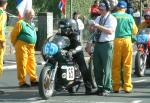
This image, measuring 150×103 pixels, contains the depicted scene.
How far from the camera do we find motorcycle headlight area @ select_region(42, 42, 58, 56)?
12406mm

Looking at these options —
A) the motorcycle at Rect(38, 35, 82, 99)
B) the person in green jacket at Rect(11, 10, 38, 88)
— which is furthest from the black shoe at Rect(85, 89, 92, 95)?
the person in green jacket at Rect(11, 10, 38, 88)

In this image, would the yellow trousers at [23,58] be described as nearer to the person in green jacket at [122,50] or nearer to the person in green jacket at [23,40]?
the person in green jacket at [23,40]

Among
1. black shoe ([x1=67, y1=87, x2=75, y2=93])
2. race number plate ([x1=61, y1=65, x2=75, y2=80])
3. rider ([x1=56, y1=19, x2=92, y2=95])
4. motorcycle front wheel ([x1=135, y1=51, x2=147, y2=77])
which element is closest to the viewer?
race number plate ([x1=61, y1=65, x2=75, y2=80])

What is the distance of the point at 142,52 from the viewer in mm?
17047

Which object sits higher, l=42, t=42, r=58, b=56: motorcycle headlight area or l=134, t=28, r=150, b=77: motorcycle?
l=42, t=42, r=58, b=56: motorcycle headlight area

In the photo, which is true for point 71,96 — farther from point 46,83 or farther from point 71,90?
point 46,83

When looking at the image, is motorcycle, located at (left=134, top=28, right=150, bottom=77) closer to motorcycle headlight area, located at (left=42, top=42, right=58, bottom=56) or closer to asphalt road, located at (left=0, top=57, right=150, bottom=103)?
asphalt road, located at (left=0, top=57, right=150, bottom=103)

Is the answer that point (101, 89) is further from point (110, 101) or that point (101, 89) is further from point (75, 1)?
point (75, 1)

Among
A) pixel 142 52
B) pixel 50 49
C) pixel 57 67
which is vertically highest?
pixel 50 49

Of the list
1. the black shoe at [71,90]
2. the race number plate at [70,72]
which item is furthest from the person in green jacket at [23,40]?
the race number plate at [70,72]

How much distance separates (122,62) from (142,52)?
11.5 feet

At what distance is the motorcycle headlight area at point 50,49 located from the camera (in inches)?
488

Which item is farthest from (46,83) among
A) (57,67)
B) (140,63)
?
(140,63)

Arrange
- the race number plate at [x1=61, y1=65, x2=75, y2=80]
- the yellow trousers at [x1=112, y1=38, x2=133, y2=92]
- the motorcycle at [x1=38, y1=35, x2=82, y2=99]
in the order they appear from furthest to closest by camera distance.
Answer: the yellow trousers at [x1=112, y1=38, x2=133, y2=92]
the race number plate at [x1=61, y1=65, x2=75, y2=80]
the motorcycle at [x1=38, y1=35, x2=82, y2=99]
